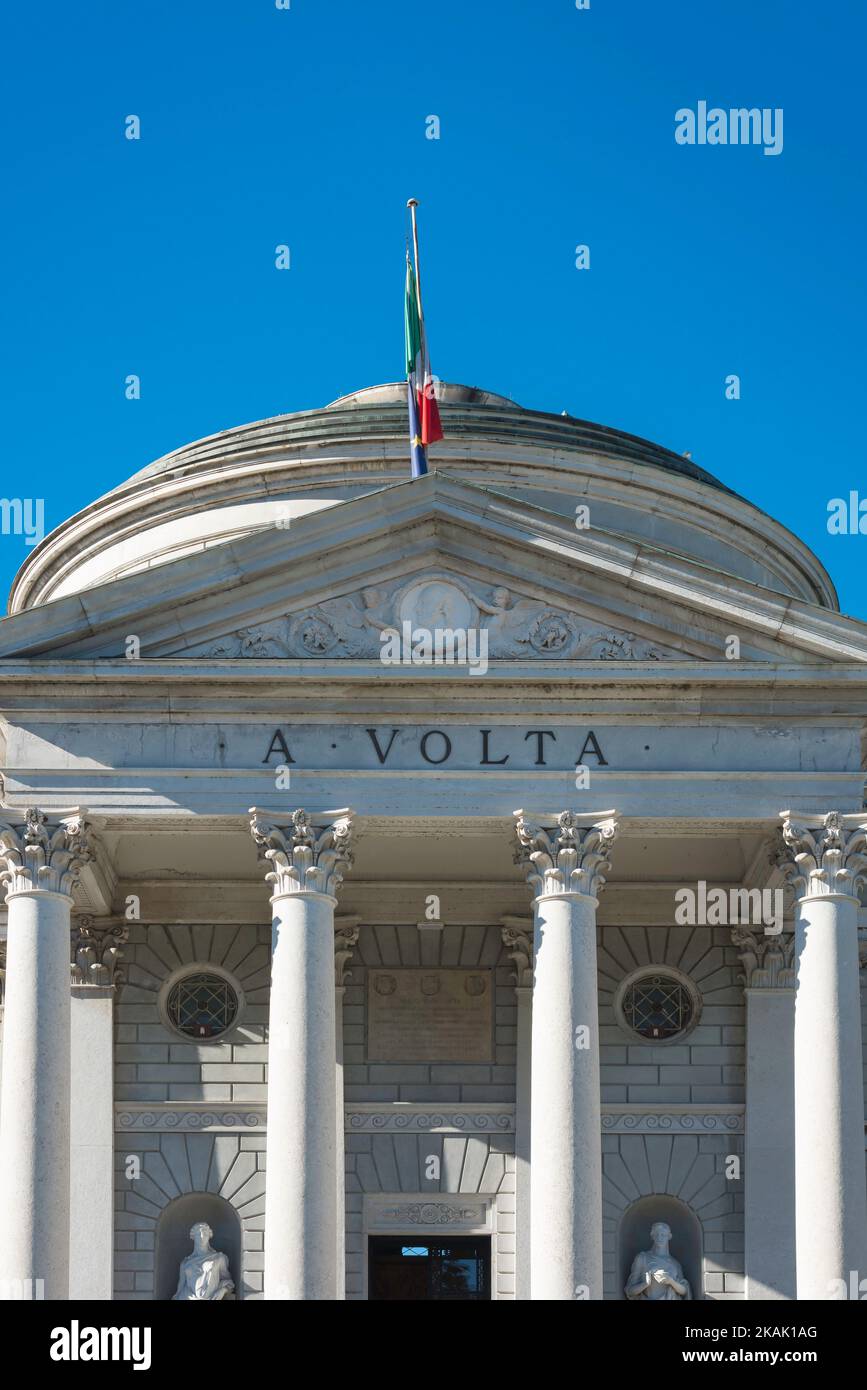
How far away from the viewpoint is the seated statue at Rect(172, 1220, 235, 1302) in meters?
39.4

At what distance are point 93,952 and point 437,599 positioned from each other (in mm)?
9091

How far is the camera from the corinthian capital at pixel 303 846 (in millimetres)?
36156

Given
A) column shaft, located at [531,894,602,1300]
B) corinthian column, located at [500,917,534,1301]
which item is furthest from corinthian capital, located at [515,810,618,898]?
corinthian column, located at [500,917,534,1301]

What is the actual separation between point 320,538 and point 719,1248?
14.0m

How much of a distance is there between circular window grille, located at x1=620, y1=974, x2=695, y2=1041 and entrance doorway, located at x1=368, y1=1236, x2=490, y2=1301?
180 inches

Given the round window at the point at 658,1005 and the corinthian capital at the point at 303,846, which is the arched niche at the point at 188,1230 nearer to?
the corinthian capital at the point at 303,846

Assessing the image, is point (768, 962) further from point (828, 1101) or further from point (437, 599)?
point (437, 599)

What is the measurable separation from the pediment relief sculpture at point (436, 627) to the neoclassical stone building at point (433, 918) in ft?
0.19

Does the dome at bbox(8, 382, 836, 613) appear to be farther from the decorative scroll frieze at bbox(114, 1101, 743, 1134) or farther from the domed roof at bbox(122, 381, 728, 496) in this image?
the decorative scroll frieze at bbox(114, 1101, 743, 1134)

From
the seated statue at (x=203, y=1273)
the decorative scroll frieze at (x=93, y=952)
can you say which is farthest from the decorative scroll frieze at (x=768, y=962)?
the decorative scroll frieze at (x=93, y=952)

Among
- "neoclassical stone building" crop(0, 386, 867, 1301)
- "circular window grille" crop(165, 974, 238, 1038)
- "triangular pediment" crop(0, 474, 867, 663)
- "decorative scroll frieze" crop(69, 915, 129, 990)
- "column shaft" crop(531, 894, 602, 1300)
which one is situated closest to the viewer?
"column shaft" crop(531, 894, 602, 1300)

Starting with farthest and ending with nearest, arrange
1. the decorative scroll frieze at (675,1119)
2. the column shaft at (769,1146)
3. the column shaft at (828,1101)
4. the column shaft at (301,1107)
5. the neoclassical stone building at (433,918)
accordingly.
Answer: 1. the decorative scroll frieze at (675,1119)
2. the column shaft at (769,1146)
3. the neoclassical stone building at (433,918)
4. the column shaft at (828,1101)
5. the column shaft at (301,1107)
